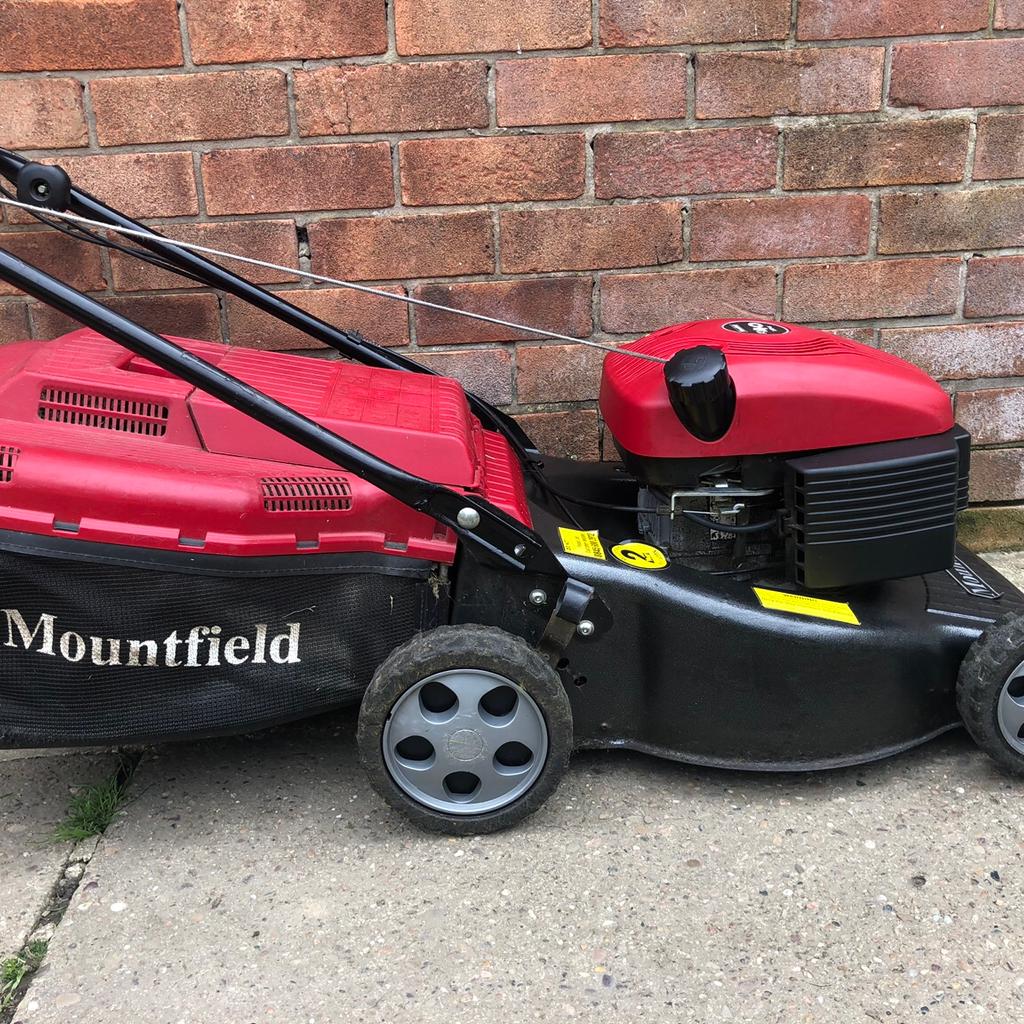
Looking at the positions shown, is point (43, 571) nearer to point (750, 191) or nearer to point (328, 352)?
point (328, 352)

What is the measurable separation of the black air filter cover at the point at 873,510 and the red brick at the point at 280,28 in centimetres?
120

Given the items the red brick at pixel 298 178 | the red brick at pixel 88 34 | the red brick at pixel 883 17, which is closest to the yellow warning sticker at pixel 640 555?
the red brick at pixel 298 178

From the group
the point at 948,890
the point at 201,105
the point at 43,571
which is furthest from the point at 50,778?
the point at 948,890

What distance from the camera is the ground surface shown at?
4.29 feet

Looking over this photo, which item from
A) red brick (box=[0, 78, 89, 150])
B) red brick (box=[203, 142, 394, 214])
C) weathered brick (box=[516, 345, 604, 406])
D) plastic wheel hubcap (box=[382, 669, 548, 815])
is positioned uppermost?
red brick (box=[0, 78, 89, 150])

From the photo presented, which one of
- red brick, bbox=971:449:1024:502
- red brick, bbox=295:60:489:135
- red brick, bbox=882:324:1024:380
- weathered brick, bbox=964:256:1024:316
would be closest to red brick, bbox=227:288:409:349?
red brick, bbox=295:60:489:135

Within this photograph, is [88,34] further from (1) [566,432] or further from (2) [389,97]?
(1) [566,432]

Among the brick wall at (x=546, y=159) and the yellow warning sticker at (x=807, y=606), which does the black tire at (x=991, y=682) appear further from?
the brick wall at (x=546, y=159)

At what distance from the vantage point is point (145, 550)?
1441 mm

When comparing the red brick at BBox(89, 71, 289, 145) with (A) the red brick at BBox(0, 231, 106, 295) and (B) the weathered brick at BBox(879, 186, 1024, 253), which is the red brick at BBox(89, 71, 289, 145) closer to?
(A) the red brick at BBox(0, 231, 106, 295)

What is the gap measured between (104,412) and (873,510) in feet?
3.80

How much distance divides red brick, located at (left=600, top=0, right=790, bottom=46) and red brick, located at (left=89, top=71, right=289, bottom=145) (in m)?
0.67

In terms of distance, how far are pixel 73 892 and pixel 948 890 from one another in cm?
125

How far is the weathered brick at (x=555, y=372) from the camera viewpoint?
230cm
